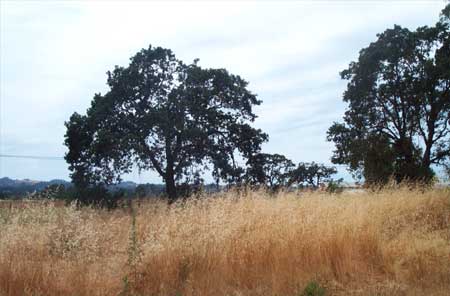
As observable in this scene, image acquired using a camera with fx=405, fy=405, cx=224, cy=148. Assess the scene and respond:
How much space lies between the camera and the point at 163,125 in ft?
82.6

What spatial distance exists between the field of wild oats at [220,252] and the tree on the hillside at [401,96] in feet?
69.4

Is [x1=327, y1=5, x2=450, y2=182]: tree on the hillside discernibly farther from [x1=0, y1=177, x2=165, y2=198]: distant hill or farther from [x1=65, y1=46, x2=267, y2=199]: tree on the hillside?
[x1=0, y1=177, x2=165, y2=198]: distant hill

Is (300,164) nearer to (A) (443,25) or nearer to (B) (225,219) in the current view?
(A) (443,25)

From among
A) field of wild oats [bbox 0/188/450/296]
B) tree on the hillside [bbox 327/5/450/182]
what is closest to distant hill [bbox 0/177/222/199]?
field of wild oats [bbox 0/188/450/296]

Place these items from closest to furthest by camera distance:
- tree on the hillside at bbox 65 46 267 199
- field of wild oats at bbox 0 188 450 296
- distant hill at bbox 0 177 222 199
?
1. field of wild oats at bbox 0 188 450 296
2. distant hill at bbox 0 177 222 199
3. tree on the hillside at bbox 65 46 267 199

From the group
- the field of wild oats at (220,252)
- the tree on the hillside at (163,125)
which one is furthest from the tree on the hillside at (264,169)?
the field of wild oats at (220,252)

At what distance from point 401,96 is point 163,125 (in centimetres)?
1673

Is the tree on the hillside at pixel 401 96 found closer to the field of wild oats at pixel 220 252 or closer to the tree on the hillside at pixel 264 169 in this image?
the tree on the hillside at pixel 264 169

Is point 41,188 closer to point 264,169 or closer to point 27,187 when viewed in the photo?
point 27,187

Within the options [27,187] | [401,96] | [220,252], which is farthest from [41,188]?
[401,96]

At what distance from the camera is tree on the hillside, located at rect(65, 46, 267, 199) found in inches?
994

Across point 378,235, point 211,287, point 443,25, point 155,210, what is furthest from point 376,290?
point 443,25

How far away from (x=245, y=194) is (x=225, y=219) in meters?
2.29

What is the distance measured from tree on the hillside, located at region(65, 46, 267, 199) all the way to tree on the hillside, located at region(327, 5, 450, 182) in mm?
6882
